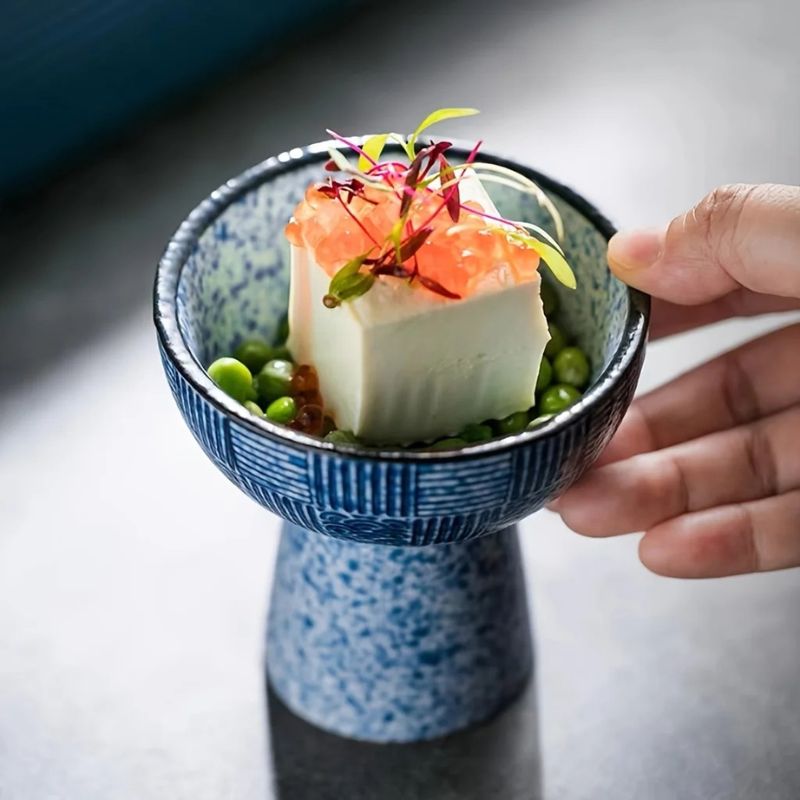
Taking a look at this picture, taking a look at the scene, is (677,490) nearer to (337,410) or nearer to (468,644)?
(468,644)

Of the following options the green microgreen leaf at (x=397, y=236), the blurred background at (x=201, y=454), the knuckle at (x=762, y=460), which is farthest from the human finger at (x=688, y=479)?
the green microgreen leaf at (x=397, y=236)

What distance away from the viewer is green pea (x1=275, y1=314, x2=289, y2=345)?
115cm

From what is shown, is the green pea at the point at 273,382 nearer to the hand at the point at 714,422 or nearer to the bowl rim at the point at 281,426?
the bowl rim at the point at 281,426

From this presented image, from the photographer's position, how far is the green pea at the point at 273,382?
3.50 feet

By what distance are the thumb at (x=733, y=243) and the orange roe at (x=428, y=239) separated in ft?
0.45

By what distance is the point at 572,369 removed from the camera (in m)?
1.08

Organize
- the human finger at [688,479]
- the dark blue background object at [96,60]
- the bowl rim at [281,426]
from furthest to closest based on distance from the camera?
the dark blue background object at [96,60] < the human finger at [688,479] < the bowl rim at [281,426]

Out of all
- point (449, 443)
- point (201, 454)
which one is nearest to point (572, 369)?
point (449, 443)

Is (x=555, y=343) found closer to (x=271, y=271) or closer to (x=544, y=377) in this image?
(x=544, y=377)

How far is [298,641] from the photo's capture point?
121 centimetres

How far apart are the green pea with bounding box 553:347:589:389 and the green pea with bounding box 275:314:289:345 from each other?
0.77 feet

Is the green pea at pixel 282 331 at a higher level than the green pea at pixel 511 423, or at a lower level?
higher

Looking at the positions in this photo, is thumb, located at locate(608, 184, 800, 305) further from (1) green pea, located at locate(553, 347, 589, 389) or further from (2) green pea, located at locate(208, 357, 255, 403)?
(2) green pea, located at locate(208, 357, 255, 403)

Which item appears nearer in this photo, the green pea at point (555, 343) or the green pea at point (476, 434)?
the green pea at point (476, 434)
